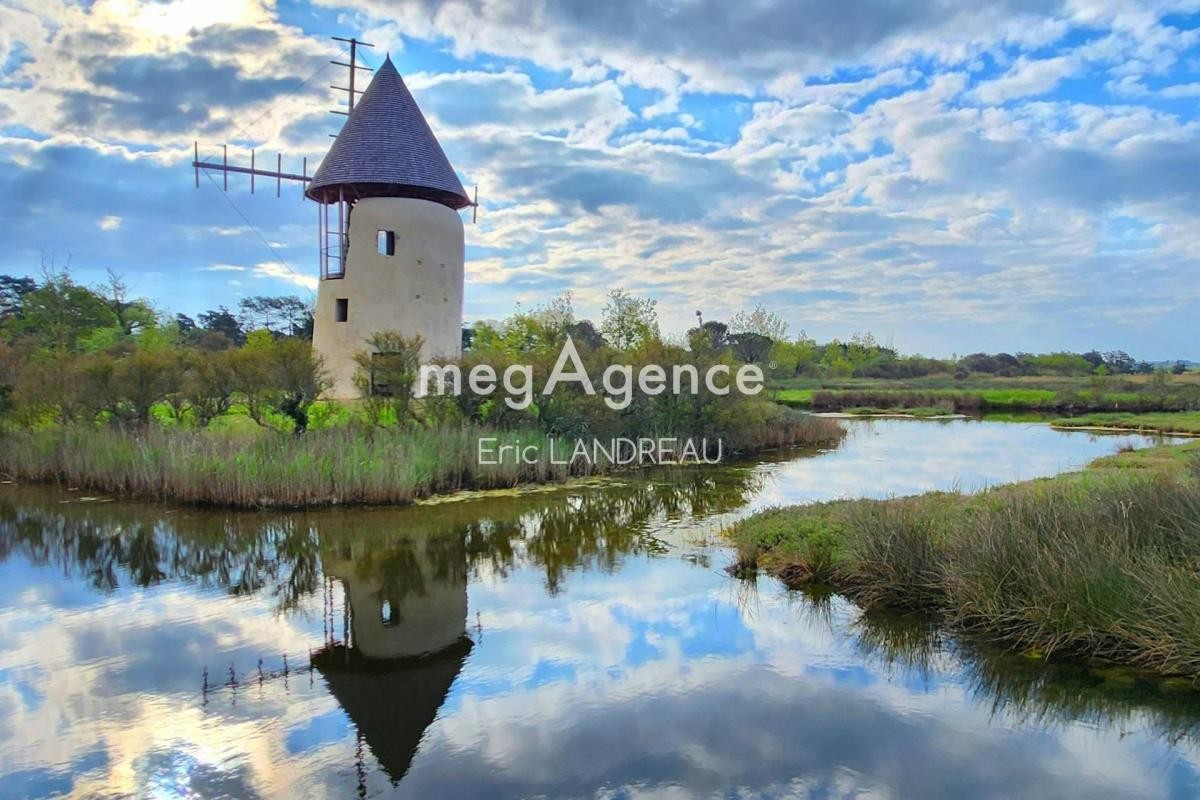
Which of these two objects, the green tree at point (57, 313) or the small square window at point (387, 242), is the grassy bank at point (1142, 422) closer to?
the small square window at point (387, 242)

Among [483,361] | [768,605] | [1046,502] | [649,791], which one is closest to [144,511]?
[483,361]

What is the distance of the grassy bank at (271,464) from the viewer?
37.8ft

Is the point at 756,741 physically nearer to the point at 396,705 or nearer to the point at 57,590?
the point at 396,705

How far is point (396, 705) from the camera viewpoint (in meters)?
5.14

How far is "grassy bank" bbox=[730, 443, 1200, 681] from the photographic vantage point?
5.29 meters

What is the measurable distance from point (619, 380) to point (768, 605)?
11.1m

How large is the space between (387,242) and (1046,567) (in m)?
17.9

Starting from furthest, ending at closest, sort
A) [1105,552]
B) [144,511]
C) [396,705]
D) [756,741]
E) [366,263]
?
[366,263]
[144,511]
[1105,552]
[396,705]
[756,741]

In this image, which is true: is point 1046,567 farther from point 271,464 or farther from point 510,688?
point 271,464

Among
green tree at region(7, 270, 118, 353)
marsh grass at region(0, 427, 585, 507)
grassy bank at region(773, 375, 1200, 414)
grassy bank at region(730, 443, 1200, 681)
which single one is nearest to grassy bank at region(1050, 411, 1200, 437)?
grassy bank at region(773, 375, 1200, 414)

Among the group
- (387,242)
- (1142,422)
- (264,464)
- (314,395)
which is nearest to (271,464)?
(264,464)

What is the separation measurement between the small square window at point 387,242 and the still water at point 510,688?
39.4ft

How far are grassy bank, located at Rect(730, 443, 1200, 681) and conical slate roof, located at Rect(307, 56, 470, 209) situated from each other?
1573 centimetres

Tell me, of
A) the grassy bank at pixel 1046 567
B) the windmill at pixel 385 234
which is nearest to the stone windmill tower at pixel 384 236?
the windmill at pixel 385 234
